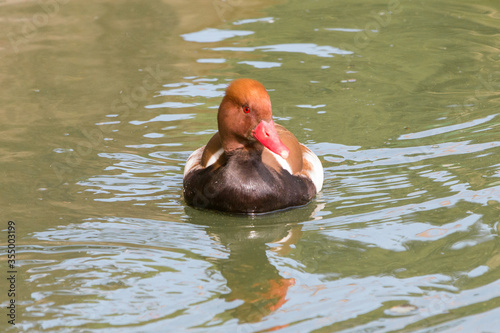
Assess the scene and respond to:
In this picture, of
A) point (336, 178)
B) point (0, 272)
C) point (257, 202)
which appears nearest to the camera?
point (0, 272)

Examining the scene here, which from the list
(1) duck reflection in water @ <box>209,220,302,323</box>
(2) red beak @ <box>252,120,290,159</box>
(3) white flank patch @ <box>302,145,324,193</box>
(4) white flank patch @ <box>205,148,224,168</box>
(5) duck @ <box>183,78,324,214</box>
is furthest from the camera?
(3) white flank patch @ <box>302,145,324,193</box>

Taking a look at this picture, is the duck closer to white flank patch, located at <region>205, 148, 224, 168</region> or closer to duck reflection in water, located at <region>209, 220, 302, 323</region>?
white flank patch, located at <region>205, 148, 224, 168</region>

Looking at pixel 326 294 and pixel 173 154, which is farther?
pixel 173 154

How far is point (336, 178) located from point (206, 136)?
187 cm

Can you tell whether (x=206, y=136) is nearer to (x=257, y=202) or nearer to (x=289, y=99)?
(x=289, y=99)

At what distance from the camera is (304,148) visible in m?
7.71

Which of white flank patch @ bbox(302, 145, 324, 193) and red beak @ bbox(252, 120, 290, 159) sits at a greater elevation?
red beak @ bbox(252, 120, 290, 159)

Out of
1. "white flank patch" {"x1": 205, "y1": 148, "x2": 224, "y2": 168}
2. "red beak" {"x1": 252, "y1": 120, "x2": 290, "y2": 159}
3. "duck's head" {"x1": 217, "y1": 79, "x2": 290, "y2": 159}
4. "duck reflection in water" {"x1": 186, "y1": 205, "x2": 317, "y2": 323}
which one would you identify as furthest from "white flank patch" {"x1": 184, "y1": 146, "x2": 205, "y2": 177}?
"red beak" {"x1": 252, "y1": 120, "x2": 290, "y2": 159}

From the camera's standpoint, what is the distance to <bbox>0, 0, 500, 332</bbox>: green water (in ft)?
16.8

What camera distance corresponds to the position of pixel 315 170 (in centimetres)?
723

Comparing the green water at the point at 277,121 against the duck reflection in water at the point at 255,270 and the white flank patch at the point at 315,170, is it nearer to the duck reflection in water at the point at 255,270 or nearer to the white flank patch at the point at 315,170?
the duck reflection in water at the point at 255,270

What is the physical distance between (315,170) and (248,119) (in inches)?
42.9

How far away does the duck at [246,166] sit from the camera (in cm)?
643

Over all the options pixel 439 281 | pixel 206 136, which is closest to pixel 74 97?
pixel 206 136
